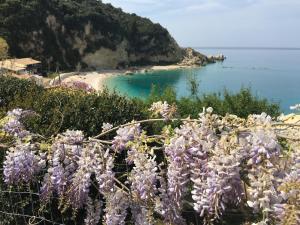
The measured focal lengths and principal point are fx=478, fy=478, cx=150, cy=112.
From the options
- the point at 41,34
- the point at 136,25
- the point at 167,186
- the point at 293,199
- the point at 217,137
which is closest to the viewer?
the point at 293,199

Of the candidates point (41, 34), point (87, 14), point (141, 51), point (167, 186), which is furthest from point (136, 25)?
point (167, 186)

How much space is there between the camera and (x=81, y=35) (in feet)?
308

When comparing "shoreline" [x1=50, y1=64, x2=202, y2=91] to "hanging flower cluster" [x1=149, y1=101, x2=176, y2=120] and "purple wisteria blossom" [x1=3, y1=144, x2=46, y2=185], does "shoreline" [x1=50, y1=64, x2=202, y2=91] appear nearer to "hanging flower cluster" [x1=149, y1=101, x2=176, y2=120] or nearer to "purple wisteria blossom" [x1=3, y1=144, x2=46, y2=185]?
"hanging flower cluster" [x1=149, y1=101, x2=176, y2=120]

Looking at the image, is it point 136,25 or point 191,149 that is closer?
point 191,149

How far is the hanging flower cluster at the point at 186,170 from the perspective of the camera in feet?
6.17

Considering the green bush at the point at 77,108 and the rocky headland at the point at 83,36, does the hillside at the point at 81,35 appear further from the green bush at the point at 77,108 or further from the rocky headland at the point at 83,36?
the green bush at the point at 77,108

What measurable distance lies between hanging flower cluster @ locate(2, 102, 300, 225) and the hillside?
78.9m

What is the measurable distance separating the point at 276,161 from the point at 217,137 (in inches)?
12.3

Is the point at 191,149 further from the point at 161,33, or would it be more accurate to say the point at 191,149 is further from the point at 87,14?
the point at 161,33

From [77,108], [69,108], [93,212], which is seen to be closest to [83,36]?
[77,108]

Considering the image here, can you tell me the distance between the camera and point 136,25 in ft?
353

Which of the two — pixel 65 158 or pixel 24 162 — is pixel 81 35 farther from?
pixel 65 158

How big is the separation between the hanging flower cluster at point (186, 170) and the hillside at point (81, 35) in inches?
3107

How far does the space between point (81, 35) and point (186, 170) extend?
309 feet
